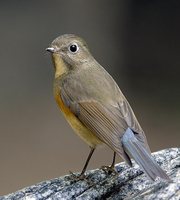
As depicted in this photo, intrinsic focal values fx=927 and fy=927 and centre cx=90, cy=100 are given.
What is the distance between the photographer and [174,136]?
44.0ft

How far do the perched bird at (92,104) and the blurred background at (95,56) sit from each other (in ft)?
19.1

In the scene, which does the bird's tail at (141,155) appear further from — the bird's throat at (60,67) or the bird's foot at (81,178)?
the bird's throat at (60,67)

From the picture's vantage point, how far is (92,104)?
6.98m

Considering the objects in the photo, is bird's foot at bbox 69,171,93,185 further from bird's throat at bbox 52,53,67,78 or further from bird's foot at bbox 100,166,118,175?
bird's throat at bbox 52,53,67,78

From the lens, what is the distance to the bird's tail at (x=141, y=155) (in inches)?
232

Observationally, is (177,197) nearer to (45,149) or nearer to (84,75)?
(84,75)

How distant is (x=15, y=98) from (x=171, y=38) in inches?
102

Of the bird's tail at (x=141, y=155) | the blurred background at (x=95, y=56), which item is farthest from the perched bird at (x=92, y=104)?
the blurred background at (x=95, y=56)

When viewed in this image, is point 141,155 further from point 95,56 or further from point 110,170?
point 95,56

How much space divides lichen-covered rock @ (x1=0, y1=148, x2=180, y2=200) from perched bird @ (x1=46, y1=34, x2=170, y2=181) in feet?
0.52

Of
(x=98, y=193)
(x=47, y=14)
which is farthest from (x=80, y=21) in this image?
(x=98, y=193)

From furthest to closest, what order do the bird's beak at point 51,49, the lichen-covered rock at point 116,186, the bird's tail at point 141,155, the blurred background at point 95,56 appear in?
the blurred background at point 95,56, the bird's beak at point 51,49, the bird's tail at point 141,155, the lichen-covered rock at point 116,186

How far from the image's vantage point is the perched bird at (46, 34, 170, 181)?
21.5ft

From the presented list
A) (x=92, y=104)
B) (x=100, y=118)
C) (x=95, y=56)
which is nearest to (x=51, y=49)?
(x=92, y=104)
